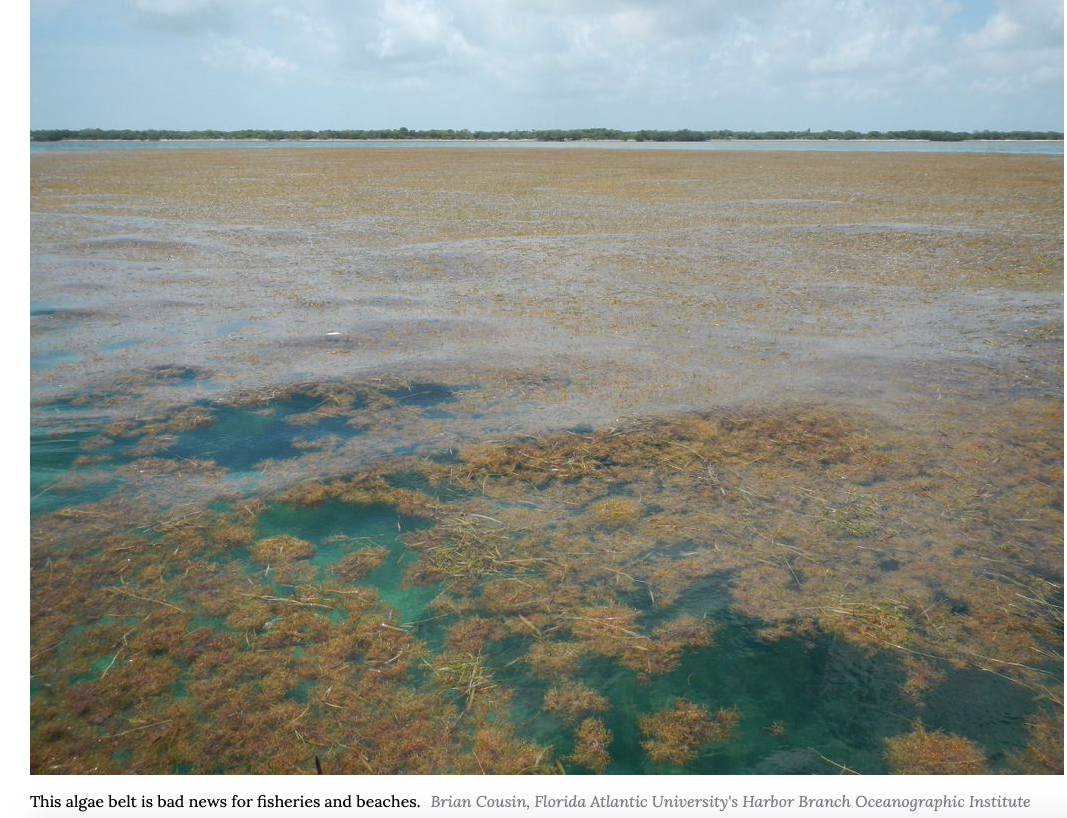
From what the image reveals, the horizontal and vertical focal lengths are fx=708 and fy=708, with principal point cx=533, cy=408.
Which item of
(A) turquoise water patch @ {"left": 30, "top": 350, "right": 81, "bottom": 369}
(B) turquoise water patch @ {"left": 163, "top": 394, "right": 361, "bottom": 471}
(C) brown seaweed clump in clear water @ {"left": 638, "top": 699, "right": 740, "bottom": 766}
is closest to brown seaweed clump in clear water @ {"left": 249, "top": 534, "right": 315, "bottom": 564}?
(B) turquoise water patch @ {"left": 163, "top": 394, "right": 361, "bottom": 471}

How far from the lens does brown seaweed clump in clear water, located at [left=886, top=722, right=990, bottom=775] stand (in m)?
2.61

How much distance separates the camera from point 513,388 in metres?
6.23

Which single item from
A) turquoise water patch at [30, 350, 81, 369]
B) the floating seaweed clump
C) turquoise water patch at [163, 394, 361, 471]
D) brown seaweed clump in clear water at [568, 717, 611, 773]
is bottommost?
brown seaweed clump in clear water at [568, 717, 611, 773]

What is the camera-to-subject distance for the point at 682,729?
2766 mm

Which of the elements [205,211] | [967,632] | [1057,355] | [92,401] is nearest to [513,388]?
[92,401]

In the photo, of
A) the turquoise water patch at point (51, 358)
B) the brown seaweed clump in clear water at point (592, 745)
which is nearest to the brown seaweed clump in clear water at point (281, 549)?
the brown seaweed clump in clear water at point (592, 745)

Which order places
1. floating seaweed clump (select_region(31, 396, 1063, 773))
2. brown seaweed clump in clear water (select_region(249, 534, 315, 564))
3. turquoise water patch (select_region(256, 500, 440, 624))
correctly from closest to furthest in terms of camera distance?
floating seaweed clump (select_region(31, 396, 1063, 773)) < turquoise water patch (select_region(256, 500, 440, 624)) < brown seaweed clump in clear water (select_region(249, 534, 315, 564))

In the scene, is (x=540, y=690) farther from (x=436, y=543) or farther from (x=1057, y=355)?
(x=1057, y=355)

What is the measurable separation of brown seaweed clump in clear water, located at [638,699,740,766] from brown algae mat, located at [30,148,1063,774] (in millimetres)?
15

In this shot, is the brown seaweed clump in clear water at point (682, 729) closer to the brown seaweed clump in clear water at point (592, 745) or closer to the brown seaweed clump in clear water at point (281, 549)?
the brown seaweed clump in clear water at point (592, 745)

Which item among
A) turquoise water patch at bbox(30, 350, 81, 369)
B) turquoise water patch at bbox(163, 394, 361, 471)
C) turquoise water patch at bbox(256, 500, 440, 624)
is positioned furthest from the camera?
turquoise water patch at bbox(30, 350, 81, 369)

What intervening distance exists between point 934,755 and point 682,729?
3.03 ft

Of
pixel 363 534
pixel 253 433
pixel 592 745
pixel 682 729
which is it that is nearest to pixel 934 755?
pixel 682 729

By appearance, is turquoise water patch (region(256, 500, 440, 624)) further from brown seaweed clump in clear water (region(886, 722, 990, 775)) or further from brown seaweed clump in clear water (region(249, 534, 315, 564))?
brown seaweed clump in clear water (region(886, 722, 990, 775))
